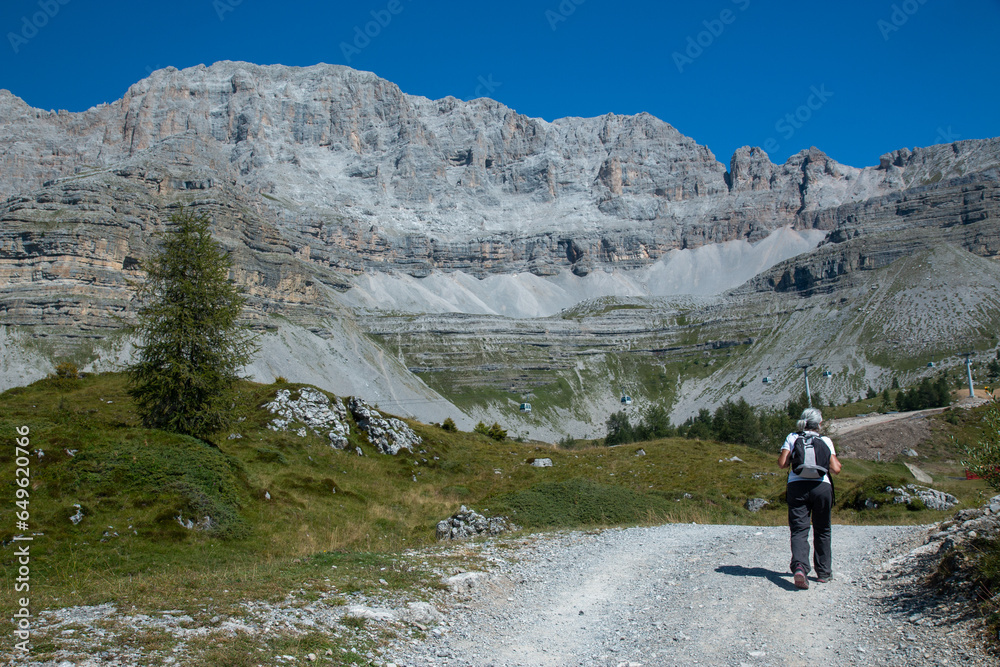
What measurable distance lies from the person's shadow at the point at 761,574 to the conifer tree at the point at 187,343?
18970 millimetres

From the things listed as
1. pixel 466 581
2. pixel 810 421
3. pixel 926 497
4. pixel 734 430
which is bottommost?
pixel 734 430

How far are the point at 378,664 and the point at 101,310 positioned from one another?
144 meters

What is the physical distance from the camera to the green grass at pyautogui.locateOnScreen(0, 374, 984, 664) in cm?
1086

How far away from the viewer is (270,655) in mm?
7348

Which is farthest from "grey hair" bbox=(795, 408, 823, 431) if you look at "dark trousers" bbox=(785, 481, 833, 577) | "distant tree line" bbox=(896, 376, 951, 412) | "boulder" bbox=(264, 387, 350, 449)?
"distant tree line" bbox=(896, 376, 951, 412)

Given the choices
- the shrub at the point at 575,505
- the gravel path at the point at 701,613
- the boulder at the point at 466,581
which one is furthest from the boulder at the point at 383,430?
the boulder at the point at 466,581

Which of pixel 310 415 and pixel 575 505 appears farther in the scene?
pixel 310 415

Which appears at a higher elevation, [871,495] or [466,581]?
[466,581]

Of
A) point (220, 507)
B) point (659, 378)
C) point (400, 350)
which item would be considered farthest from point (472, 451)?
point (659, 378)

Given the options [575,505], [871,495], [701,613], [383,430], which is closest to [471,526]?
[575,505]

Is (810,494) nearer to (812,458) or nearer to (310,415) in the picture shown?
(812,458)

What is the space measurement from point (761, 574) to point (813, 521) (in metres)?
1.21

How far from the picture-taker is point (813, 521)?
1005 centimetres

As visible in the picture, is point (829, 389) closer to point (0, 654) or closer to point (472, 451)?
point (472, 451)
